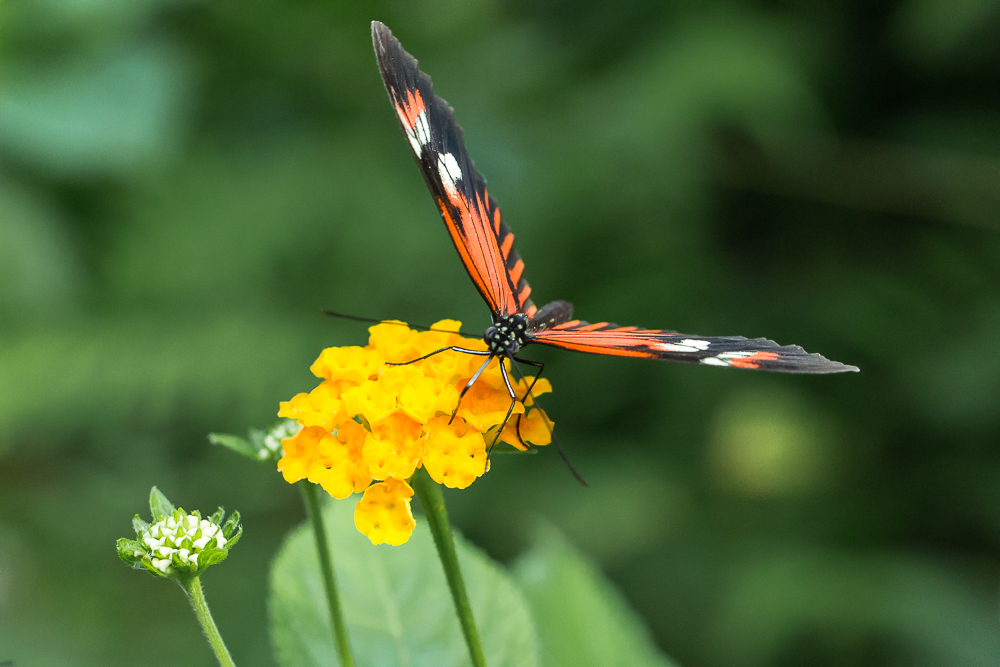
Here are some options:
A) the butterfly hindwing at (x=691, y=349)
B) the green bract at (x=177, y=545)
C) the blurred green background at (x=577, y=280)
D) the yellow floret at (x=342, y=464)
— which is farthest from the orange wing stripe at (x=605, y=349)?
the blurred green background at (x=577, y=280)

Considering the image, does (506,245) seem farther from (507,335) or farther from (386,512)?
(386,512)

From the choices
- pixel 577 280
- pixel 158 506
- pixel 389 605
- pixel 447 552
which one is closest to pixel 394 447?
pixel 447 552

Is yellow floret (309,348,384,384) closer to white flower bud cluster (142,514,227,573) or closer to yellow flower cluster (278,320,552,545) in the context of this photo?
yellow flower cluster (278,320,552,545)

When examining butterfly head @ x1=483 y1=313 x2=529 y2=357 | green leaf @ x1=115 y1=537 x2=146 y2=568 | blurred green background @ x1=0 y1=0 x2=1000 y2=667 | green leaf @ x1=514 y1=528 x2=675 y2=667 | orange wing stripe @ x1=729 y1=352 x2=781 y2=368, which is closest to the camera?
green leaf @ x1=115 y1=537 x2=146 y2=568

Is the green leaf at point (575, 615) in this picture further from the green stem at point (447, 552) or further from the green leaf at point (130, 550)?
the green leaf at point (130, 550)

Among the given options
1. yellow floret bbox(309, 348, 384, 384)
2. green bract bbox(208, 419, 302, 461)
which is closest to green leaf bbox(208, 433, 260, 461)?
green bract bbox(208, 419, 302, 461)

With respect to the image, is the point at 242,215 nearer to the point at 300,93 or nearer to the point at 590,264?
the point at 300,93
